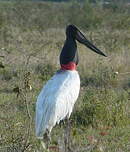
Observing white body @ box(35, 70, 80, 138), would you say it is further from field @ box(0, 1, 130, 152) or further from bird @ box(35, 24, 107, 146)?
field @ box(0, 1, 130, 152)

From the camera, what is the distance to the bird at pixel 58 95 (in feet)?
15.4

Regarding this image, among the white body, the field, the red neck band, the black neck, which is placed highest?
the black neck

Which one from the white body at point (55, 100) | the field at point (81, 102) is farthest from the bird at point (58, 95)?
the field at point (81, 102)

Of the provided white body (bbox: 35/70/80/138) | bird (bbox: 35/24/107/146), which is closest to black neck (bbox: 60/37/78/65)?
bird (bbox: 35/24/107/146)

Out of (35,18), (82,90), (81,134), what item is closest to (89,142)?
(81,134)

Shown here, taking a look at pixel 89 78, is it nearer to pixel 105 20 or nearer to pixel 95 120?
pixel 95 120

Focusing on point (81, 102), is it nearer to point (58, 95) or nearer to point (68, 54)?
point (68, 54)

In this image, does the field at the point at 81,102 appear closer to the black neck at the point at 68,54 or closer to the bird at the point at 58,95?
the bird at the point at 58,95

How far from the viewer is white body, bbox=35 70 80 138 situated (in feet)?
15.4

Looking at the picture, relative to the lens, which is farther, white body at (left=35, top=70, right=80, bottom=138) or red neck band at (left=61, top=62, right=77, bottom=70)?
red neck band at (left=61, top=62, right=77, bottom=70)

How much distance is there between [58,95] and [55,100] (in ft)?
0.29

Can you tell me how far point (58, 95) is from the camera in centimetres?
482

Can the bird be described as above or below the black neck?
below

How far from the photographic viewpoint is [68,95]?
16.3ft
